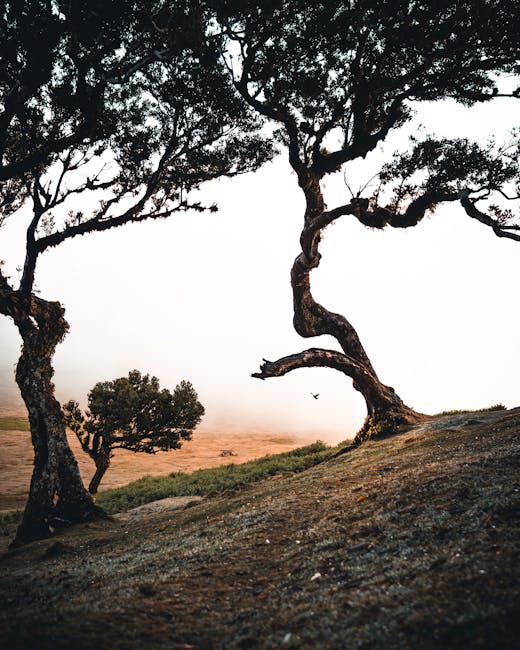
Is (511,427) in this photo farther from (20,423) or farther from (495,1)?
(20,423)

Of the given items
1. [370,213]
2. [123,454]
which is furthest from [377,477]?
[123,454]

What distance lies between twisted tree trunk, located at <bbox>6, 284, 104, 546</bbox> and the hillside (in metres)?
3.60

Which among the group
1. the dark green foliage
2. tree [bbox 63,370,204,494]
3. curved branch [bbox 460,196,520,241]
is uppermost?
the dark green foliage

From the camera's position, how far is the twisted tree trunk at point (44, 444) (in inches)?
480

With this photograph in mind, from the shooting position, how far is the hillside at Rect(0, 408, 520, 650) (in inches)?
127

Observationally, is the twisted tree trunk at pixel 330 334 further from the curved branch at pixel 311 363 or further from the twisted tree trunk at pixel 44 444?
the twisted tree trunk at pixel 44 444

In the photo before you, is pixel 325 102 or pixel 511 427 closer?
pixel 511 427

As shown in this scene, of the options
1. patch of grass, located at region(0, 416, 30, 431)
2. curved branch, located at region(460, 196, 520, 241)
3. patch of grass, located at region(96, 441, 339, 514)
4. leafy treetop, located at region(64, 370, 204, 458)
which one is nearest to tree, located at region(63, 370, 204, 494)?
leafy treetop, located at region(64, 370, 204, 458)

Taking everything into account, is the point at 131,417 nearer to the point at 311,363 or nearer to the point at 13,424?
the point at 311,363

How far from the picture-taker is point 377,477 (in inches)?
317

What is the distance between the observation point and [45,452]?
13.0 m

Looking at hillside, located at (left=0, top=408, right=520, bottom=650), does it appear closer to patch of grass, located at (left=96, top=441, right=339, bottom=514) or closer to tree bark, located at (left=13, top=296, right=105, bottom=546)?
tree bark, located at (left=13, top=296, right=105, bottom=546)

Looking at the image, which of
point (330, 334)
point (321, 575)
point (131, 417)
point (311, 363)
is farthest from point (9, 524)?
point (321, 575)

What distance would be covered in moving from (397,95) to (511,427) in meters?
11.5
